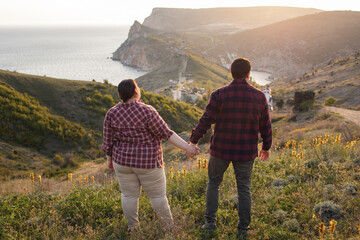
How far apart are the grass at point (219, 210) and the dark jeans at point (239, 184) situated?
0.26m

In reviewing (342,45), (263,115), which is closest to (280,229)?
(263,115)

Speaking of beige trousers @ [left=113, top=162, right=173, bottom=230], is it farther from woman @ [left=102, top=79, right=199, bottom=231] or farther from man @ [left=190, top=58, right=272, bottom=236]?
man @ [left=190, top=58, right=272, bottom=236]

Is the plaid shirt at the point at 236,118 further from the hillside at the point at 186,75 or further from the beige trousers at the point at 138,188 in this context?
the hillside at the point at 186,75

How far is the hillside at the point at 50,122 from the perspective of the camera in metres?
17.3

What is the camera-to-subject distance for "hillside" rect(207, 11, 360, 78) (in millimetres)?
93625

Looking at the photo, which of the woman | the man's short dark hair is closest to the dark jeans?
the woman

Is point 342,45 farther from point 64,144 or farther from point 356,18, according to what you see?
point 64,144

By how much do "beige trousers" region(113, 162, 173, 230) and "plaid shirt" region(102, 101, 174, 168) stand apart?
108mm

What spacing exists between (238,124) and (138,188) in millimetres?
1514

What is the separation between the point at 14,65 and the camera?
12344 cm

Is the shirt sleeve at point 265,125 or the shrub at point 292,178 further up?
the shirt sleeve at point 265,125

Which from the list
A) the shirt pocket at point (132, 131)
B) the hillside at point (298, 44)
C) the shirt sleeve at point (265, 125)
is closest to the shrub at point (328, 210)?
the shirt sleeve at point (265, 125)

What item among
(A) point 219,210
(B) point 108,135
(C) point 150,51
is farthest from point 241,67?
(C) point 150,51

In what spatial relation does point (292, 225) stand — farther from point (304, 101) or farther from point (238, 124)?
point (304, 101)
